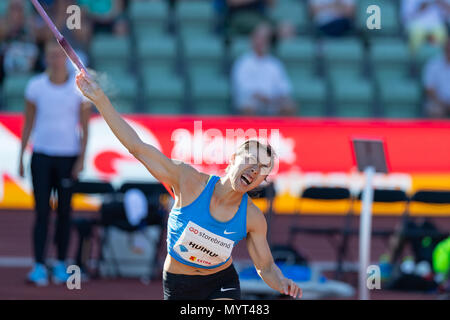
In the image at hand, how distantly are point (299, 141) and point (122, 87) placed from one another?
8.62 ft

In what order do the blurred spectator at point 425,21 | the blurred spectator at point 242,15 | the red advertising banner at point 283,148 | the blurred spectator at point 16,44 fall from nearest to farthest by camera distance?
1. the red advertising banner at point 283,148
2. the blurred spectator at point 16,44
3. the blurred spectator at point 242,15
4. the blurred spectator at point 425,21

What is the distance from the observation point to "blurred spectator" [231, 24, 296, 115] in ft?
46.0

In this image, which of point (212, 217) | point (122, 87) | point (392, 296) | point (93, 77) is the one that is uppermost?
point (122, 87)

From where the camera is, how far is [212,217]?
19.3 feet

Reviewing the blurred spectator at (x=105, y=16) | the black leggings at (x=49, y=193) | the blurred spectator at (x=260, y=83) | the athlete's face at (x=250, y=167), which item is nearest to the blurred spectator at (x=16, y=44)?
the blurred spectator at (x=105, y=16)

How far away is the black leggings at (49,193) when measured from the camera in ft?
33.0

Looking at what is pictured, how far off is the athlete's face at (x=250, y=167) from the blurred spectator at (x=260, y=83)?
8192mm

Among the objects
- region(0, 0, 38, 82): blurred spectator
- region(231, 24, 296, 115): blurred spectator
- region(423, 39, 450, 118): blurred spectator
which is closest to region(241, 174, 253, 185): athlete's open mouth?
region(231, 24, 296, 115): blurred spectator

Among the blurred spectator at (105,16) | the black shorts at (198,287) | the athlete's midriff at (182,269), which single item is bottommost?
the black shorts at (198,287)

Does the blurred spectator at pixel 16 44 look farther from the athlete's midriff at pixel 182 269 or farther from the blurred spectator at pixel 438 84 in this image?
the athlete's midriff at pixel 182 269
